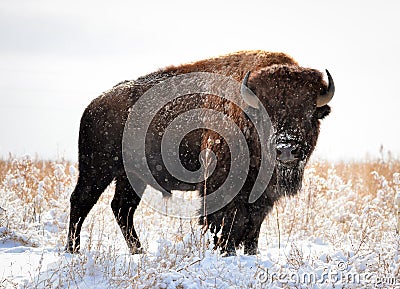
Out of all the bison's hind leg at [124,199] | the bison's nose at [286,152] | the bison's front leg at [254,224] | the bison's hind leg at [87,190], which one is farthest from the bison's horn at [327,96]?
the bison's hind leg at [87,190]

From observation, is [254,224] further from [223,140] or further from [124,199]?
[124,199]

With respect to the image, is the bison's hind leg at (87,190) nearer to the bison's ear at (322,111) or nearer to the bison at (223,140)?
the bison at (223,140)

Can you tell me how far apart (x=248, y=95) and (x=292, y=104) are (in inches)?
18.1

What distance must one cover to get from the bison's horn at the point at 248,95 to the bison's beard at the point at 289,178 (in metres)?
0.67

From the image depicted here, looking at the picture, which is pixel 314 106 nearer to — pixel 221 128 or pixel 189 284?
pixel 221 128

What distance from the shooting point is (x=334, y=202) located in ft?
28.4

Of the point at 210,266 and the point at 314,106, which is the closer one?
the point at 210,266

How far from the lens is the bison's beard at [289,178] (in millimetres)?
5298

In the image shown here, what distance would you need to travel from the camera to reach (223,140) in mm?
→ 5555

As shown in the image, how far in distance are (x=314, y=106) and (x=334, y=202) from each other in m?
3.74

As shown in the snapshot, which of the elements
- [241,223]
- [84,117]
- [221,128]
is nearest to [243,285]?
[241,223]

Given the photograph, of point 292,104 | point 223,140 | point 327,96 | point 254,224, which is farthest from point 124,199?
point 327,96

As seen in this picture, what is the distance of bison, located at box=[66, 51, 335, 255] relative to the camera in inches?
205

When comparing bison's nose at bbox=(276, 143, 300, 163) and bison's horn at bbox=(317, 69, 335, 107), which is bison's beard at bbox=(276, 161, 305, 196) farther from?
bison's horn at bbox=(317, 69, 335, 107)
